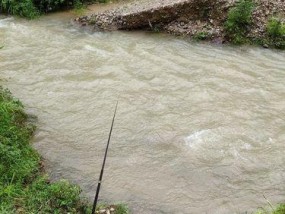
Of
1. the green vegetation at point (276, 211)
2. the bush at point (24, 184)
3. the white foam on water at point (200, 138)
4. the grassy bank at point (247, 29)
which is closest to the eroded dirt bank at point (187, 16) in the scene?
the grassy bank at point (247, 29)

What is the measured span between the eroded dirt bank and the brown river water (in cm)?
46

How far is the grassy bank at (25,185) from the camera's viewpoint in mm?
5238

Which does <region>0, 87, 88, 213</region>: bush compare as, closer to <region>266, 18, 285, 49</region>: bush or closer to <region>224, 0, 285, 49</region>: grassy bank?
<region>224, 0, 285, 49</region>: grassy bank

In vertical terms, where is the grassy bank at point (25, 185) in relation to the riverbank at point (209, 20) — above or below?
below

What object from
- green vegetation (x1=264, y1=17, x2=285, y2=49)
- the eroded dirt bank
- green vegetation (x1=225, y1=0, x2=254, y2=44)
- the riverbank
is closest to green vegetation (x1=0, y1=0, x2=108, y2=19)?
the riverbank

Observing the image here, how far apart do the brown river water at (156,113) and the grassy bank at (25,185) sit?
1.29ft

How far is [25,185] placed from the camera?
5.69 metres

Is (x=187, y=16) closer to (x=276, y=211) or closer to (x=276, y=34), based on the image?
(x=276, y=34)

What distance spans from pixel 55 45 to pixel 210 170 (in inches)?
250

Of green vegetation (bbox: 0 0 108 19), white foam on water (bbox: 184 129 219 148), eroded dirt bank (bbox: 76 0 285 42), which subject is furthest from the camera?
green vegetation (bbox: 0 0 108 19)

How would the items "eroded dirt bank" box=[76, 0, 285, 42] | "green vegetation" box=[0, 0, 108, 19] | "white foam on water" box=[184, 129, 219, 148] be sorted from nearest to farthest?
"white foam on water" box=[184, 129, 219, 148] → "eroded dirt bank" box=[76, 0, 285, 42] → "green vegetation" box=[0, 0, 108, 19]

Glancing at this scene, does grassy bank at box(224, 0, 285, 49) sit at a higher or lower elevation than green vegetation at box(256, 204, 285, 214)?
higher

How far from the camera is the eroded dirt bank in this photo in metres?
12.1

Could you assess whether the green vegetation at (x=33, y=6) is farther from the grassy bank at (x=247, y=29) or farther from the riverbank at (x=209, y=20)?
the grassy bank at (x=247, y=29)
